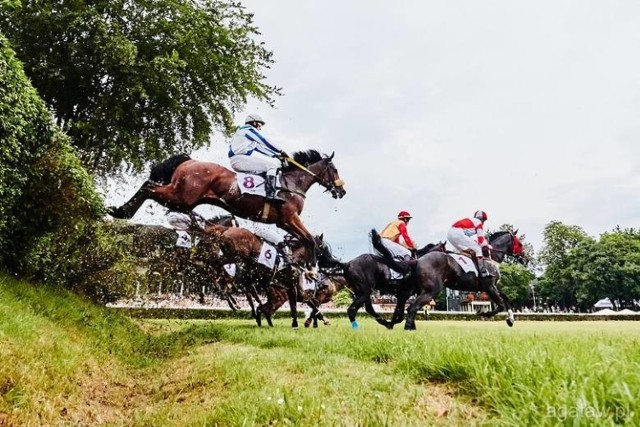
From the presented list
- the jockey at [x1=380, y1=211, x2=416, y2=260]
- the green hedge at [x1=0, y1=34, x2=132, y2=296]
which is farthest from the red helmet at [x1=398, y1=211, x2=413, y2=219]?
the green hedge at [x1=0, y1=34, x2=132, y2=296]

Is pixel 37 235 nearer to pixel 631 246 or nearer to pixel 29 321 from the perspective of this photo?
pixel 29 321

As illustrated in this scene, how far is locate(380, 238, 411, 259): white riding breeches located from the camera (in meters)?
12.5

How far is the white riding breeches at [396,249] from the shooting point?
1248cm

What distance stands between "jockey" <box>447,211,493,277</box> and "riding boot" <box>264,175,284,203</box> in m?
6.73

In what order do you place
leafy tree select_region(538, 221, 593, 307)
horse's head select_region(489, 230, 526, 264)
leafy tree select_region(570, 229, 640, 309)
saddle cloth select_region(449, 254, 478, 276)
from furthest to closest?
leafy tree select_region(538, 221, 593, 307) → leafy tree select_region(570, 229, 640, 309) → horse's head select_region(489, 230, 526, 264) → saddle cloth select_region(449, 254, 478, 276)

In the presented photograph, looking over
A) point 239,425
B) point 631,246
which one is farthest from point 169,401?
point 631,246

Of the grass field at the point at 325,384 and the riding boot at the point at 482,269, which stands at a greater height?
the riding boot at the point at 482,269

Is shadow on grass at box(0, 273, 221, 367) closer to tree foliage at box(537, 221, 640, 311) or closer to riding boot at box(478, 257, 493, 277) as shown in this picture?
riding boot at box(478, 257, 493, 277)

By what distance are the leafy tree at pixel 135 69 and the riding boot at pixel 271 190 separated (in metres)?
5.23

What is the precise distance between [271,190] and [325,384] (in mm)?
5743

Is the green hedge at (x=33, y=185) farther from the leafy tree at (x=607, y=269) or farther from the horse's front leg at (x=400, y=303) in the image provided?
the leafy tree at (x=607, y=269)

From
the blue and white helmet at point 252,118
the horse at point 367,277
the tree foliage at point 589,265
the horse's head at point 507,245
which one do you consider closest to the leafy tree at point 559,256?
the tree foliage at point 589,265

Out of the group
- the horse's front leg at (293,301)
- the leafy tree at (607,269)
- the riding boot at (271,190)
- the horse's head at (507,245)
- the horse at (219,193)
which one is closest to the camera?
the horse at (219,193)

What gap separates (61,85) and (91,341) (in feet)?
31.3
